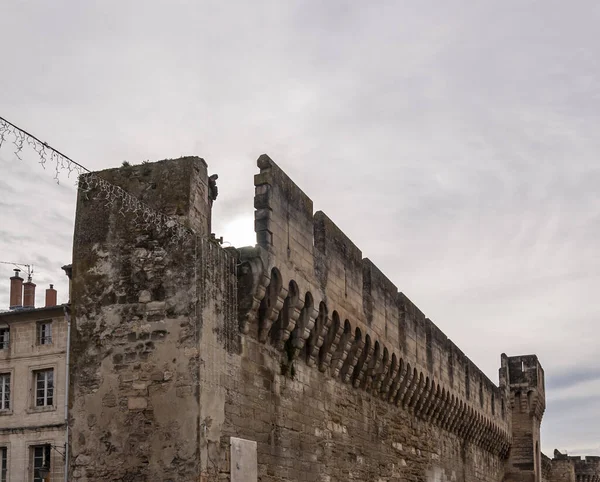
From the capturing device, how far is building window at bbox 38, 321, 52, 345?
28.7 m

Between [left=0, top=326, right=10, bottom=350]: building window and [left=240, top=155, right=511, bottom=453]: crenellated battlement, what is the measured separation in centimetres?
1554

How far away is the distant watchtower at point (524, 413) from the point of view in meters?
29.7

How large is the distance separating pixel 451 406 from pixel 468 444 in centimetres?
309

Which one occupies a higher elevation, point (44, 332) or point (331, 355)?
point (44, 332)

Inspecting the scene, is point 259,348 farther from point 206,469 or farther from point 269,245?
point 206,469

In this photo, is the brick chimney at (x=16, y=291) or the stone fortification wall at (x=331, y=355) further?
the brick chimney at (x=16, y=291)

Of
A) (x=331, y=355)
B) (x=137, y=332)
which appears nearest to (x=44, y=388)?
(x=331, y=355)

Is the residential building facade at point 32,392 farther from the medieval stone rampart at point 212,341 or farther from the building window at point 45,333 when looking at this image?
the medieval stone rampart at point 212,341

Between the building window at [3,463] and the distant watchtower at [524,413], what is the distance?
15.7m

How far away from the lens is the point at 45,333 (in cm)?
2894

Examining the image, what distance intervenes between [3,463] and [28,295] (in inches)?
226

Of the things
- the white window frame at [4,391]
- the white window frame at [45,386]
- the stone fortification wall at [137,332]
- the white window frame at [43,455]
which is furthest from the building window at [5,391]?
the stone fortification wall at [137,332]

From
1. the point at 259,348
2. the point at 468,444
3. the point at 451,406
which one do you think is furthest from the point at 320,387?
the point at 468,444

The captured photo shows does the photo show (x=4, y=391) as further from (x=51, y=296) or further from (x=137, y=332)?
(x=137, y=332)
